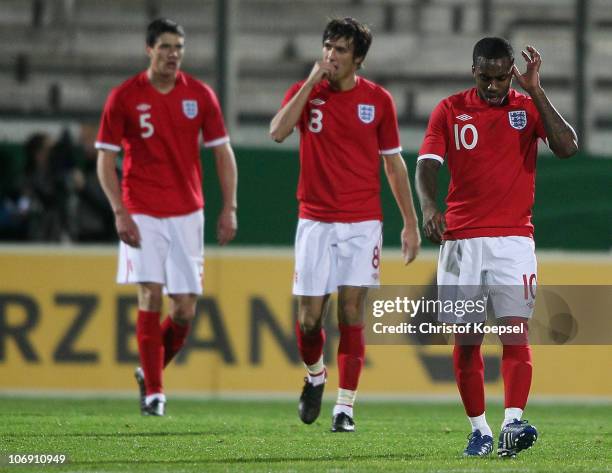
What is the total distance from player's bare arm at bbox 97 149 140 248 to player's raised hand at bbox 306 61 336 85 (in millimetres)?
1364

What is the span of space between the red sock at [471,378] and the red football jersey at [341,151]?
1440 mm

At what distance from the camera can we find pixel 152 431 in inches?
277

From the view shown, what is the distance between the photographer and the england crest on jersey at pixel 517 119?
5.92 meters

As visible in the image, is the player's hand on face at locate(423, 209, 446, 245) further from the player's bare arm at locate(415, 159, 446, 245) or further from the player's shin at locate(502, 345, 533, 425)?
the player's shin at locate(502, 345, 533, 425)

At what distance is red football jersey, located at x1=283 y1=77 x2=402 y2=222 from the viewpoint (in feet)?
23.5

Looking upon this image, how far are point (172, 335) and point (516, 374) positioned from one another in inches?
114

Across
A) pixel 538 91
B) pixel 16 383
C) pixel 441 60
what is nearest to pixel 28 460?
pixel 538 91

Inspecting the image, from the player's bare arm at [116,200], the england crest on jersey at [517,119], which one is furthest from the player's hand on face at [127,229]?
the england crest on jersey at [517,119]

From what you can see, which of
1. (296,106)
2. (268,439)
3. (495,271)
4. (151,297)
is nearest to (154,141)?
(151,297)

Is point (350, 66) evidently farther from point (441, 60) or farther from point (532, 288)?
point (441, 60)

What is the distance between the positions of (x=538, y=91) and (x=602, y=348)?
4647 mm

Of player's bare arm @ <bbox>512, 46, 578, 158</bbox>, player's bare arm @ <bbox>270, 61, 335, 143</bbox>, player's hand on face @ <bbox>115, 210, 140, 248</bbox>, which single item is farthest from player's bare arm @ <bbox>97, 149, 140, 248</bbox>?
player's bare arm @ <bbox>512, 46, 578, 158</bbox>

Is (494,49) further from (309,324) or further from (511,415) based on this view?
(309,324)

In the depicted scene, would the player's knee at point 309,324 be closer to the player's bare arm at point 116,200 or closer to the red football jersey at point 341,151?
the red football jersey at point 341,151
